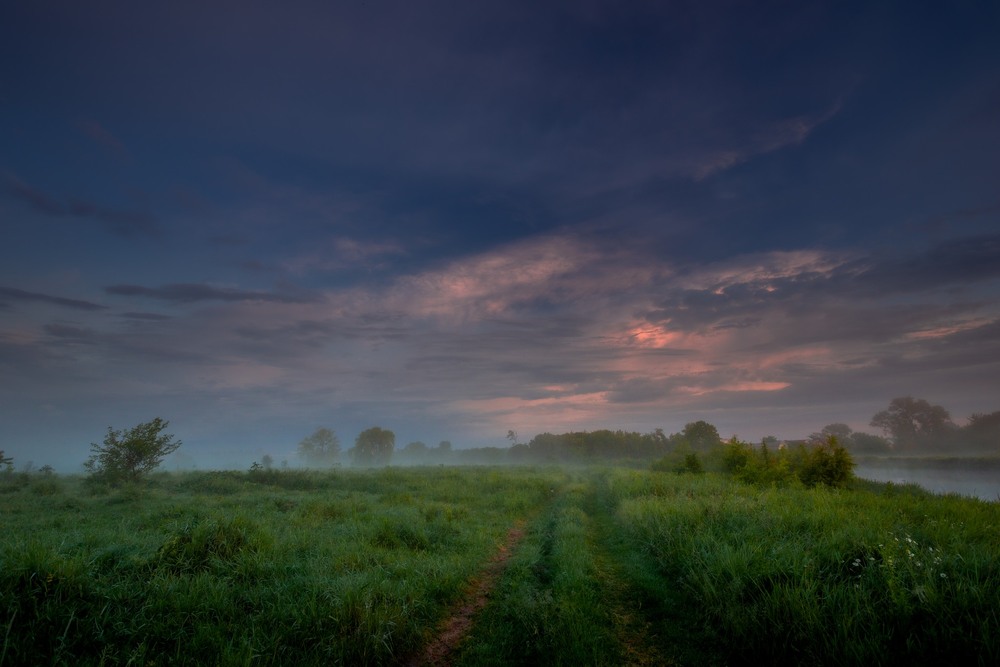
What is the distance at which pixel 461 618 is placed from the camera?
27.7 feet

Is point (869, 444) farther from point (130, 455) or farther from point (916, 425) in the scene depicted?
point (130, 455)

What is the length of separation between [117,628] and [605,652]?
7.92 m

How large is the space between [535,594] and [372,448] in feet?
432

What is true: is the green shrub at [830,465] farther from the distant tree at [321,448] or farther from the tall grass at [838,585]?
the distant tree at [321,448]

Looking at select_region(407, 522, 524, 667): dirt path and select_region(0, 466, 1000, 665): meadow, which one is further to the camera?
select_region(407, 522, 524, 667): dirt path

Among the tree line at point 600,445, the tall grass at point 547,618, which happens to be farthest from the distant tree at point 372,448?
the tall grass at point 547,618

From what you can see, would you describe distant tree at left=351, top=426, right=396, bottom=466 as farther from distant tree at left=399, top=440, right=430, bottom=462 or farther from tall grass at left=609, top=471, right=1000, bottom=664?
tall grass at left=609, top=471, right=1000, bottom=664

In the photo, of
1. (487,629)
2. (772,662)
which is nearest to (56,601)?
(487,629)

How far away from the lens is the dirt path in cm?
697

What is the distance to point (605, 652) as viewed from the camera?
6.54 m

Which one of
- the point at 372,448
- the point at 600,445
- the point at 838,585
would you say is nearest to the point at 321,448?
the point at 372,448

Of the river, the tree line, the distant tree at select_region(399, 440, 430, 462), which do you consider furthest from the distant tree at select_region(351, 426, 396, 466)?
the river

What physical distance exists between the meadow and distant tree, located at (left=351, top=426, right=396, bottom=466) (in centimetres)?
12457

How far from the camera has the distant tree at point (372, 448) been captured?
12925cm
